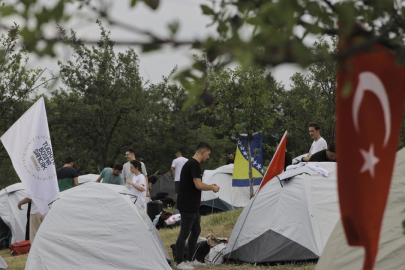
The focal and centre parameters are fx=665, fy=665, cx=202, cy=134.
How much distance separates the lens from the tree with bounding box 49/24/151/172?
24984 mm

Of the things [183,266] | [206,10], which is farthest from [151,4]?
[183,266]

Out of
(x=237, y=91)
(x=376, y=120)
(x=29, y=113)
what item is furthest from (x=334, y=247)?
(x=237, y=91)

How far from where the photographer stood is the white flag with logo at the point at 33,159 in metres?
9.71

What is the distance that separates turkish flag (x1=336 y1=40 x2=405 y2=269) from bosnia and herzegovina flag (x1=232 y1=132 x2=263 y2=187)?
13.3 m

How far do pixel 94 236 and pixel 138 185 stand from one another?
217cm

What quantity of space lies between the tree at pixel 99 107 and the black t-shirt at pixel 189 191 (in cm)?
1643

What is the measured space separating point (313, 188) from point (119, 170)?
13.7ft

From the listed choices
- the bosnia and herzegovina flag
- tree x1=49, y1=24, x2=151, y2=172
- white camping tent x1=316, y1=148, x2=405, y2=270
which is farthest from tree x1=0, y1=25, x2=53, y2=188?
white camping tent x1=316, y1=148, x2=405, y2=270

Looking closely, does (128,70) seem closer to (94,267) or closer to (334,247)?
(94,267)

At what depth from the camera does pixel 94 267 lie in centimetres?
829

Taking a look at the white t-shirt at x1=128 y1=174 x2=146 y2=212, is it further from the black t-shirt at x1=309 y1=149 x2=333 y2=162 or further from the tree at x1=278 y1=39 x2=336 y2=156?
the tree at x1=278 y1=39 x2=336 y2=156

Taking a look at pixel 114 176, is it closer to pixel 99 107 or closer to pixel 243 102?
pixel 243 102

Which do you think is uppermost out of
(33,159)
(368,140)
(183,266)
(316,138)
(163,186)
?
(368,140)

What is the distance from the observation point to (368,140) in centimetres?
234
